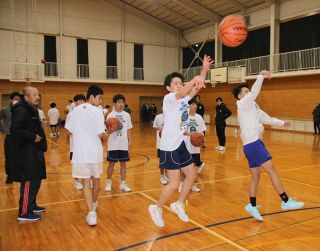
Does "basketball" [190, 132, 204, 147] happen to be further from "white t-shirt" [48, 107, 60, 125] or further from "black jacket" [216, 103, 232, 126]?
"white t-shirt" [48, 107, 60, 125]

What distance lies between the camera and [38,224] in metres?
4.05

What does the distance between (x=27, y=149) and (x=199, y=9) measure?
20253mm

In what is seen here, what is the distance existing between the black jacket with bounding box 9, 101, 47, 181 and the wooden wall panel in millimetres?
16680

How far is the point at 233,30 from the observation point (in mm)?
7914

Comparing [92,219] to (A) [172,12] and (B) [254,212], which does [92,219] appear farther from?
(A) [172,12]

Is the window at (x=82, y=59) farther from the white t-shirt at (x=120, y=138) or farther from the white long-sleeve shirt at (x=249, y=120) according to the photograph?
the white long-sleeve shirt at (x=249, y=120)

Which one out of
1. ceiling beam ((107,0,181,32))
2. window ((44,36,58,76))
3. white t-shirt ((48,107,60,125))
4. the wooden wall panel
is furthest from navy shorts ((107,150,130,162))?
ceiling beam ((107,0,181,32))

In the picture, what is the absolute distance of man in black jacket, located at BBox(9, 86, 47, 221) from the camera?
3.93m

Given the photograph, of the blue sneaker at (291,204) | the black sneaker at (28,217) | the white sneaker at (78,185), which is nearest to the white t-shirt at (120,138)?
the white sneaker at (78,185)

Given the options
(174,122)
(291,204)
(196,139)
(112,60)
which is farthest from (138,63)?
(174,122)

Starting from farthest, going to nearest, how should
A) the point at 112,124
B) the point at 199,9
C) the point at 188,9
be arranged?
1. the point at 188,9
2. the point at 199,9
3. the point at 112,124

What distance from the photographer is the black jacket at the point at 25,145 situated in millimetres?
3912

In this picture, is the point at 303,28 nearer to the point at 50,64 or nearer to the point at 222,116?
the point at 222,116

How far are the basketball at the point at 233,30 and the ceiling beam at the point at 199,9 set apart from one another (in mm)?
14484
